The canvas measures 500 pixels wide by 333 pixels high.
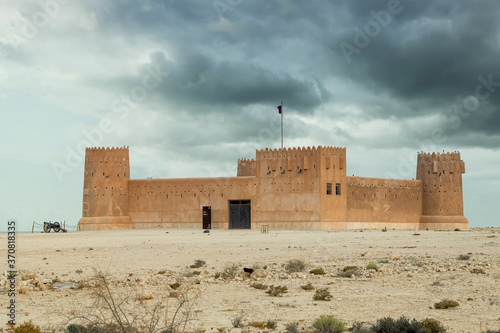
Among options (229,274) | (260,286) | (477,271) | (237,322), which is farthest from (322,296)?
(477,271)

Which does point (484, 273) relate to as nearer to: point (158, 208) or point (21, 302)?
point (21, 302)

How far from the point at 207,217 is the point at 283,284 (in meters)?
31.6

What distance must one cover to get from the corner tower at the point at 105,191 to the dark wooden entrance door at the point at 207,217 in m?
6.68

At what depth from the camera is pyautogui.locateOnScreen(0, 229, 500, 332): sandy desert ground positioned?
9.13 meters

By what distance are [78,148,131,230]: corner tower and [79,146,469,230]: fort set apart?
81 millimetres

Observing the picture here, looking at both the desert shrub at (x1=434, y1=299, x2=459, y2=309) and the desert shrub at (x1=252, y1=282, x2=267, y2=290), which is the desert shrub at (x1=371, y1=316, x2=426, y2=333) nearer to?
the desert shrub at (x1=434, y1=299, x2=459, y2=309)

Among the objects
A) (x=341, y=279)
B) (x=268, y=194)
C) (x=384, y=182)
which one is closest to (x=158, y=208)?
(x=268, y=194)

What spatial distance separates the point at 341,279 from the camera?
13.1m

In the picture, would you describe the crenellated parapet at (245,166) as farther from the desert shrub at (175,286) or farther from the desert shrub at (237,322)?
the desert shrub at (237,322)

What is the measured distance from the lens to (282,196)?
1683 inches

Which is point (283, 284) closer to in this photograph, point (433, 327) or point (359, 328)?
point (359, 328)

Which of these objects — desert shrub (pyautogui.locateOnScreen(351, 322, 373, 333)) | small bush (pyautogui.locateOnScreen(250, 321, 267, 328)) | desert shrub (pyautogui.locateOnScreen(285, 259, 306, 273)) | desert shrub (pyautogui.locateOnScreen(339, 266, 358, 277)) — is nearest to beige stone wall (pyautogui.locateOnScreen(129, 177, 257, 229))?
desert shrub (pyautogui.locateOnScreen(285, 259, 306, 273))

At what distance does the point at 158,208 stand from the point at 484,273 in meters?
34.7

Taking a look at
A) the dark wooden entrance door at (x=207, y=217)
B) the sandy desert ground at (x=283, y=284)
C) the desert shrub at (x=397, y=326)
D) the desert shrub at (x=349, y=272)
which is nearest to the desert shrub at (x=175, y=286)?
the sandy desert ground at (x=283, y=284)
